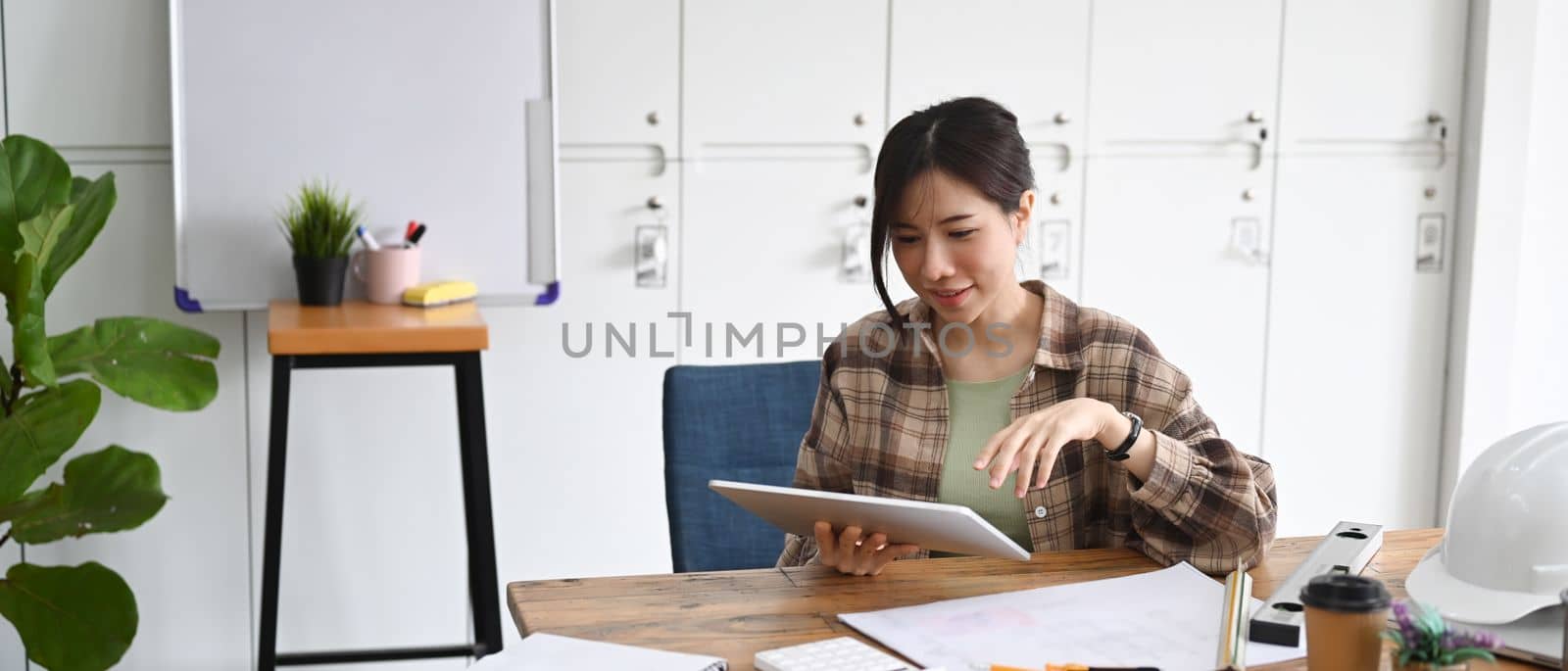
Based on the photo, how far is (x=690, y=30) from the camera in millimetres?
2854

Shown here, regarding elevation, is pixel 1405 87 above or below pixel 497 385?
above

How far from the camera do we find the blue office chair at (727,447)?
192cm

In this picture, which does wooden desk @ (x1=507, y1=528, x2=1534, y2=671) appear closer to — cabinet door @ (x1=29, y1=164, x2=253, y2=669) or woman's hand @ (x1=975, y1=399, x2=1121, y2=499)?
woman's hand @ (x1=975, y1=399, x2=1121, y2=499)

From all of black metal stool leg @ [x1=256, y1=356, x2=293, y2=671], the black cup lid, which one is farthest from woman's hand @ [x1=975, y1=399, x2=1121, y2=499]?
black metal stool leg @ [x1=256, y1=356, x2=293, y2=671]

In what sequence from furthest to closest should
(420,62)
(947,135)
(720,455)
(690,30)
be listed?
(690,30) < (420,62) < (720,455) < (947,135)

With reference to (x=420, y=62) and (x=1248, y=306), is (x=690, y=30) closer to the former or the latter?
(x=420, y=62)

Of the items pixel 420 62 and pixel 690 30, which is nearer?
pixel 420 62

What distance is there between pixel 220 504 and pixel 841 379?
62.3 inches

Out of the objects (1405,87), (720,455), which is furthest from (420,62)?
(1405,87)

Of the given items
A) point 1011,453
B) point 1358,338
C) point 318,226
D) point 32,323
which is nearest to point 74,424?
point 32,323

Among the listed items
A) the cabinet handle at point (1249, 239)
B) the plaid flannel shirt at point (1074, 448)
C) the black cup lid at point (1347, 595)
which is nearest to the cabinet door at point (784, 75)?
the cabinet handle at point (1249, 239)

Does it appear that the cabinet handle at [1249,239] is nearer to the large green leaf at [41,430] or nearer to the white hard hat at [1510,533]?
the white hard hat at [1510,533]

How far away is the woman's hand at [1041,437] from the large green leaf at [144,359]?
4.69 ft

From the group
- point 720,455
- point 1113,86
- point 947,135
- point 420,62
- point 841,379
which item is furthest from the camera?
point 1113,86
